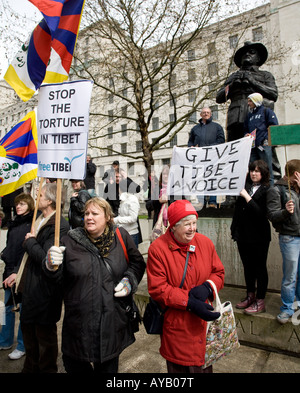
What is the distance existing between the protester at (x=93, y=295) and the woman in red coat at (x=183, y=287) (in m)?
0.29

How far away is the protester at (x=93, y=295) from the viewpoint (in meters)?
2.15

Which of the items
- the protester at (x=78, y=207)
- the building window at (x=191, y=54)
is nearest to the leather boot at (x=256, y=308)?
the protester at (x=78, y=207)

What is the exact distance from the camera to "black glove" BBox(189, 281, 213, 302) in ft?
6.95

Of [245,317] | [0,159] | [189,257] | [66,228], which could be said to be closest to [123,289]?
[189,257]

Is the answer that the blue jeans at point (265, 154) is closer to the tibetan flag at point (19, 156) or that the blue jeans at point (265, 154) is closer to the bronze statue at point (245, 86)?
the bronze statue at point (245, 86)

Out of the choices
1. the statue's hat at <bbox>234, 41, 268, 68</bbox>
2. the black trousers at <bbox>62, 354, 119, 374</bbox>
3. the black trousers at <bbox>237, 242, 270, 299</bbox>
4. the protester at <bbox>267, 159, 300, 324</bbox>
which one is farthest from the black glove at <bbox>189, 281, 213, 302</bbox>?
the statue's hat at <bbox>234, 41, 268, 68</bbox>

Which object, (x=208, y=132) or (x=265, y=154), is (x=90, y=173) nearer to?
(x=208, y=132)

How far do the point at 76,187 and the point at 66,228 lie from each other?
91.2 inches

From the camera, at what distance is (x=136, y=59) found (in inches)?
472

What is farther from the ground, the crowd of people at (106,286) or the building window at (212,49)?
the building window at (212,49)

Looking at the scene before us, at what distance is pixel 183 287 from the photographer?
7.24ft

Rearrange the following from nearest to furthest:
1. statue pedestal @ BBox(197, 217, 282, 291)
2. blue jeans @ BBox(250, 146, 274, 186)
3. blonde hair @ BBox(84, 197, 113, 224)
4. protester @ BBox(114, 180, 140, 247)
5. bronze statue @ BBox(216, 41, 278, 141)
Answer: blonde hair @ BBox(84, 197, 113, 224) < statue pedestal @ BBox(197, 217, 282, 291) < blue jeans @ BBox(250, 146, 274, 186) < bronze statue @ BBox(216, 41, 278, 141) < protester @ BBox(114, 180, 140, 247)

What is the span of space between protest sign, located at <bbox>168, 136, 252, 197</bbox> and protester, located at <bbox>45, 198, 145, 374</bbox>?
1.84 meters

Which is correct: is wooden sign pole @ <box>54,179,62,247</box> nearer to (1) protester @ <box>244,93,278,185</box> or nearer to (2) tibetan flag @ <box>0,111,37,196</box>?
Answer: (2) tibetan flag @ <box>0,111,37,196</box>
